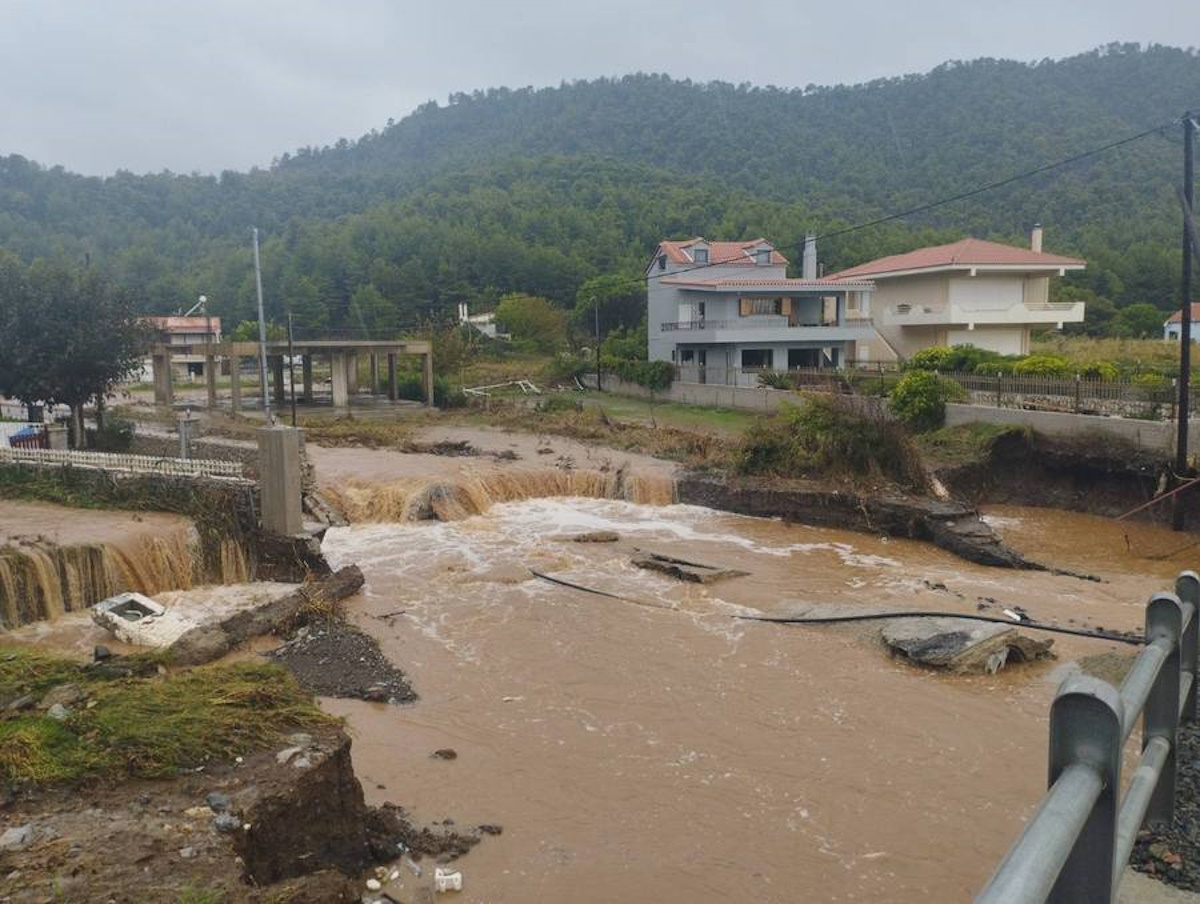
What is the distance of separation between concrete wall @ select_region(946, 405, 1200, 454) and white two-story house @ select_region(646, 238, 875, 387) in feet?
43.4

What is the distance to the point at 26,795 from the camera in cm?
659

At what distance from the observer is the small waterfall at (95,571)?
45.3ft

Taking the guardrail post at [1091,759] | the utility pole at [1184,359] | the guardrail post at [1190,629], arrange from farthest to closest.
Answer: the utility pole at [1184,359]
the guardrail post at [1190,629]
the guardrail post at [1091,759]

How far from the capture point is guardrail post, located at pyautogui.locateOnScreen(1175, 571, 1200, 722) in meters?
3.10

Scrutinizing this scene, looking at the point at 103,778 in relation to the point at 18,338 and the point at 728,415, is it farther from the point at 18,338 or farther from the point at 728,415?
the point at 728,415

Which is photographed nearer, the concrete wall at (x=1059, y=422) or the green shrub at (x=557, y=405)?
the concrete wall at (x=1059, y=422)

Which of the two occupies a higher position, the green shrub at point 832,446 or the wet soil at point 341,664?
the green shrub at point 832,446

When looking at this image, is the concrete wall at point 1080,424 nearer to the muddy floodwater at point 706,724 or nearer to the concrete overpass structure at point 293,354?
the muddy floodwater at point 706,724

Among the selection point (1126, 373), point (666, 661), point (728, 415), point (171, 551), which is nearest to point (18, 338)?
point (171, 551)

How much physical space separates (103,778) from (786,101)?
12468cm

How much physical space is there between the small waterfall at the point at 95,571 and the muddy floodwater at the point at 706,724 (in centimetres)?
285

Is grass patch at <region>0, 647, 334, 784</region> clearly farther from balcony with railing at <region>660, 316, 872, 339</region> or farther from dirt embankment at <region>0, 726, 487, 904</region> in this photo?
balcony with railing at <region>660, 316, 872, 339</region>

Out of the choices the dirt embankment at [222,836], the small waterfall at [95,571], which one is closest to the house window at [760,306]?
the small waterfall at [95,571]

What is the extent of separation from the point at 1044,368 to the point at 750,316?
1748 centimetres
